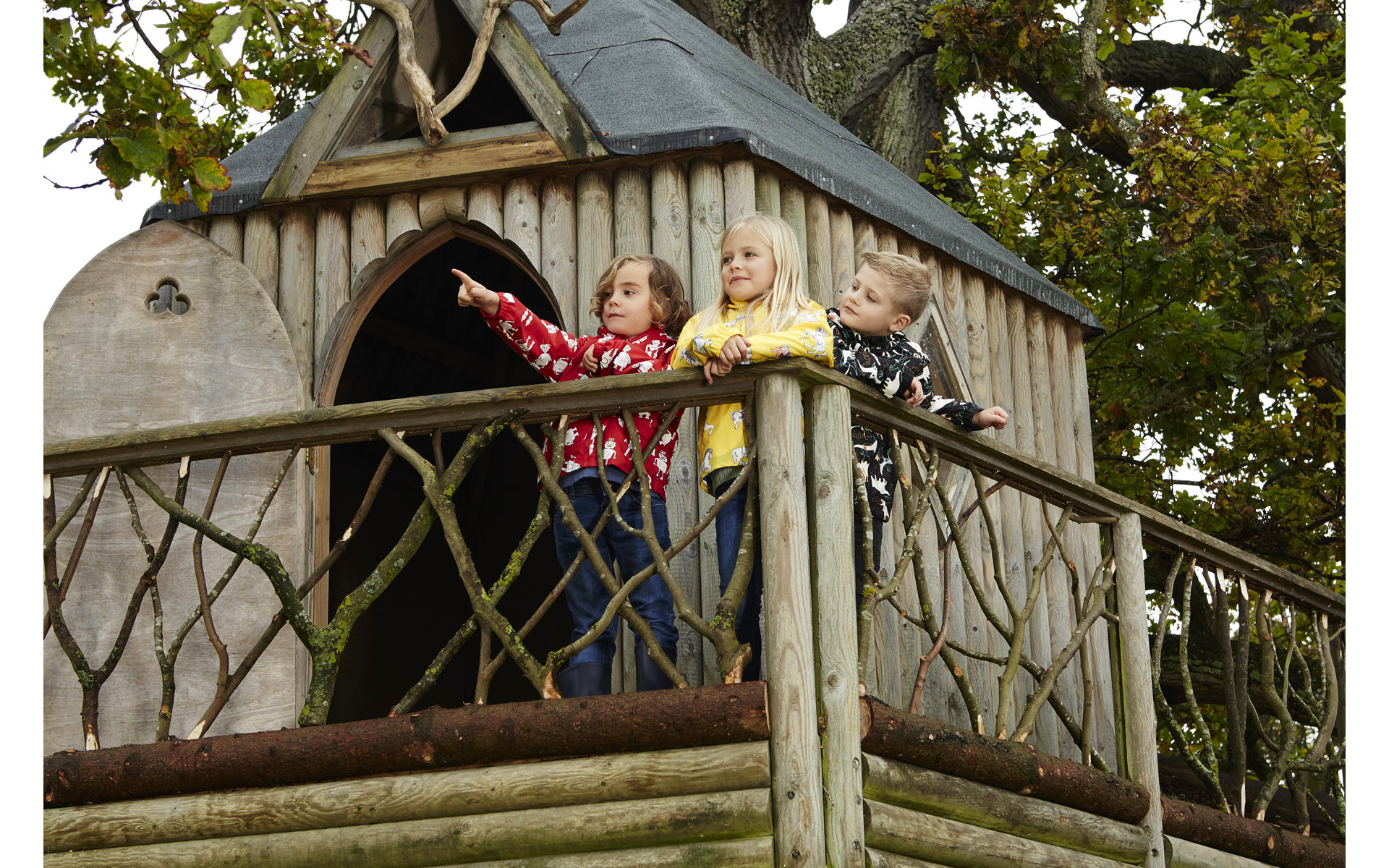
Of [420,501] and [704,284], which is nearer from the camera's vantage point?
[704,284]

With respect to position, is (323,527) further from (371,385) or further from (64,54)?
(371,385)

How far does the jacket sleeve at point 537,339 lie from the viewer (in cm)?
596

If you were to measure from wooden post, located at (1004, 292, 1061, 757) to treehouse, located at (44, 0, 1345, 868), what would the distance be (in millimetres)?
32

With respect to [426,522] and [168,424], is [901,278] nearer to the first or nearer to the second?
[426,522]

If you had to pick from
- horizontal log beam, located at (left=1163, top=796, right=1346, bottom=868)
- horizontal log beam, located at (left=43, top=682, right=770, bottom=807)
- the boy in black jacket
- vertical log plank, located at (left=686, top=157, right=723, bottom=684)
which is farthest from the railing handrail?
horizontal log beam, located at (left=1163, top=796, right=1346, bottom=868)

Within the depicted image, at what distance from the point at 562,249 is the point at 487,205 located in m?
0.44

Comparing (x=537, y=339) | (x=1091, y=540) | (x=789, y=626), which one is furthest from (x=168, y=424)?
(x=1091, y=540)

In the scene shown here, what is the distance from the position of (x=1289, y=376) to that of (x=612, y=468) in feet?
28.9

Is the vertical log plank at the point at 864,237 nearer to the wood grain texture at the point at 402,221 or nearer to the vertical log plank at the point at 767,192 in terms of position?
the vertical log plank at the point at 767,192

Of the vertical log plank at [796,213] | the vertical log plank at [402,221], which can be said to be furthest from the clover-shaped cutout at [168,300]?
the vertical log plank at [796,213]

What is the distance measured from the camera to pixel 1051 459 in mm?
8492

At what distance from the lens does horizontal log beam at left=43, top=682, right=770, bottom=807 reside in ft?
15.8

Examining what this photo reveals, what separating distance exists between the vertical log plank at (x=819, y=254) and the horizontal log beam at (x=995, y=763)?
7.47ft

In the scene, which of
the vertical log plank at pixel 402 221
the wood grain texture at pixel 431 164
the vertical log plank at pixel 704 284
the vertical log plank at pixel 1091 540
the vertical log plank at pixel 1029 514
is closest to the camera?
the vertical log plank at pixel 704 284
